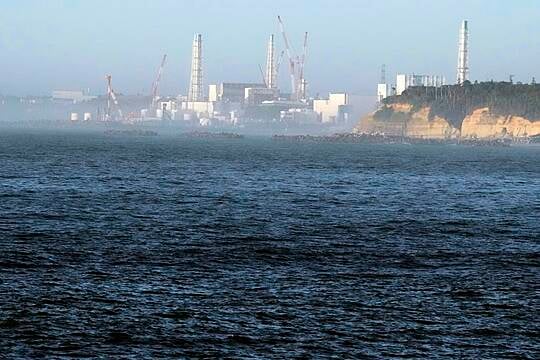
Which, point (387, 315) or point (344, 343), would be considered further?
point (387, 315)

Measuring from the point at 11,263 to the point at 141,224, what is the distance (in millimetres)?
14445

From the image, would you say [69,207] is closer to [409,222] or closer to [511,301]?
[409,222]

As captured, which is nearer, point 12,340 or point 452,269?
point 12,340

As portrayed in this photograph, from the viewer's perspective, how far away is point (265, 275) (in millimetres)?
34812

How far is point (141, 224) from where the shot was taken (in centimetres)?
5034

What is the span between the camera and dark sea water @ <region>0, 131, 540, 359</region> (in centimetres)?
2584

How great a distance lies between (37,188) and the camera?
71750 millimetres

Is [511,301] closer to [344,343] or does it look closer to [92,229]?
[344,343]

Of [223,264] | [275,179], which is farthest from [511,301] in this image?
[275,179]

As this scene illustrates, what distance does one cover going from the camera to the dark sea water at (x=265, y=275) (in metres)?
25.8

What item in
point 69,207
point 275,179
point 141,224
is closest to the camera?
point 141,224

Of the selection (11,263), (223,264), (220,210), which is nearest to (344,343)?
(223,264)

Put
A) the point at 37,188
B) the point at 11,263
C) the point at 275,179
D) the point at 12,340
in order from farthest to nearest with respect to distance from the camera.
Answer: the point at 275,179 → the point at 37,188 → the point at 11,263 → the point at 12,340

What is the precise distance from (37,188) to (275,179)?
82.8 ft
